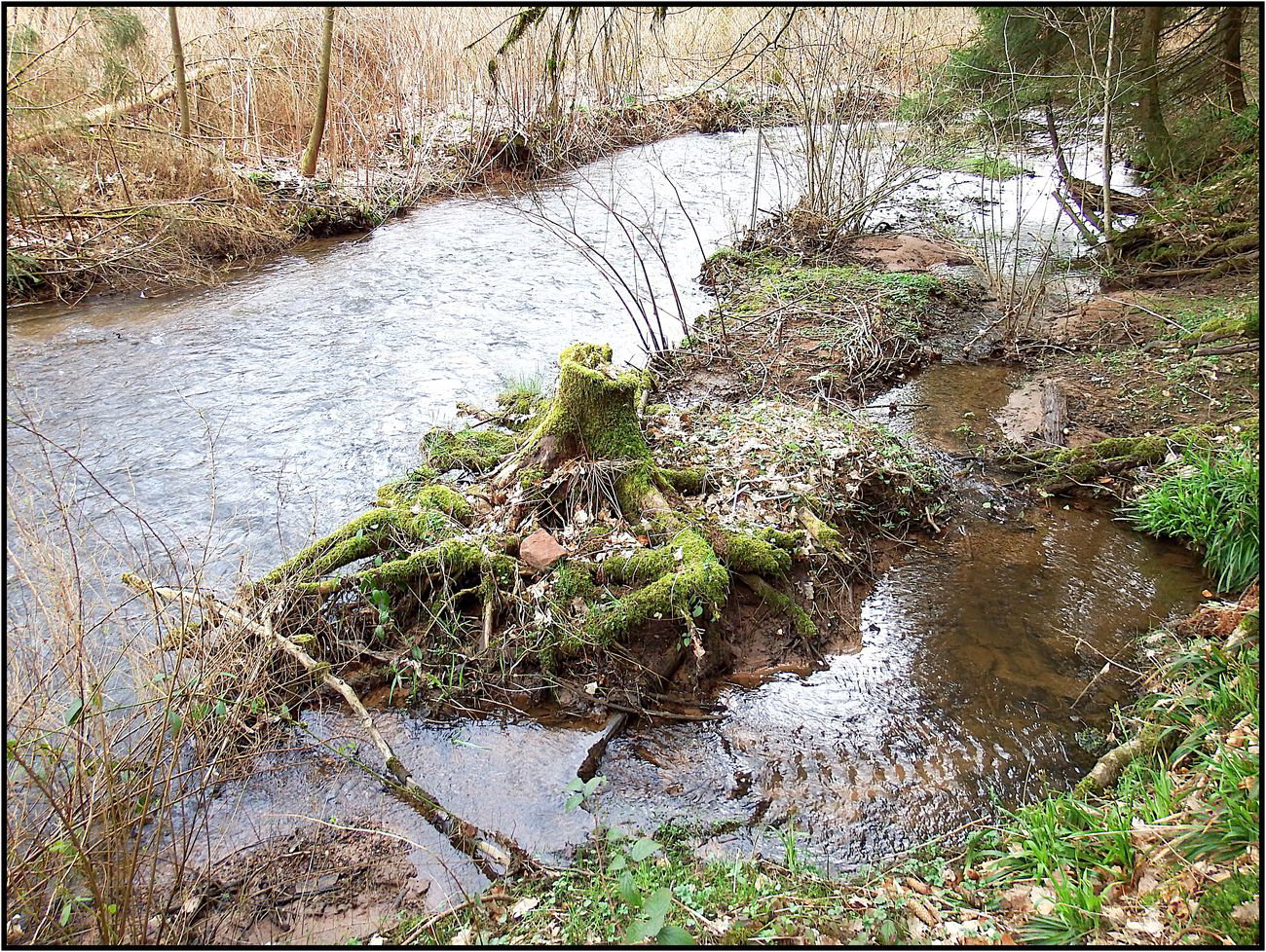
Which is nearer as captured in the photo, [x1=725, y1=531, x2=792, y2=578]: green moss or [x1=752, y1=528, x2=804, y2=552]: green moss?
[x1=725, y1=531, x2=792, y2=578]: green moss

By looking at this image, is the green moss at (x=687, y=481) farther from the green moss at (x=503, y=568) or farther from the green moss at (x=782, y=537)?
the green moss at (x=503, y=568)

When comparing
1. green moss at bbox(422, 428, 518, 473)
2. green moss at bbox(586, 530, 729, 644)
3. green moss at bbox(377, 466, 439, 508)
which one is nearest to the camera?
green moss at bbox(586, 530, 729, 644)


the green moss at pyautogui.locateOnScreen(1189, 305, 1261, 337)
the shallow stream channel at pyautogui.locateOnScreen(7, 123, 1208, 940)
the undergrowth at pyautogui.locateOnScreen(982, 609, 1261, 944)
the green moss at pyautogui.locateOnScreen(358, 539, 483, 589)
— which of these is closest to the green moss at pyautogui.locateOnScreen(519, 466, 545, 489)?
the green moss at pyautogui.locateOnScreen(358, 539, 483, 589)

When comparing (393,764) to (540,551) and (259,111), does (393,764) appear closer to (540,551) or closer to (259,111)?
(540,551)

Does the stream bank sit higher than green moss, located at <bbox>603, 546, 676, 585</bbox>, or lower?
lower

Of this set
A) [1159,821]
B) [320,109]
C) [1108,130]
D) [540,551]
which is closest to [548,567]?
[540,551]

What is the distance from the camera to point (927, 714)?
13.1ft

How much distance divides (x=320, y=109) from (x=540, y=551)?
10168 mm

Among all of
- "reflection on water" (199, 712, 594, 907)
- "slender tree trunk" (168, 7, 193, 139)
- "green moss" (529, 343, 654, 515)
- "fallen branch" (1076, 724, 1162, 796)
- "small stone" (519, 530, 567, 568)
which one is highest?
"slender tree trunk" (168, 7, 193, 139)

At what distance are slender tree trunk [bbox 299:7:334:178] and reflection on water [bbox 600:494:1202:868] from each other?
36.0ft

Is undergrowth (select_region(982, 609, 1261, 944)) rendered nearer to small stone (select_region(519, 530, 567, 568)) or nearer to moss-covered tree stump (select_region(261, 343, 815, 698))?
moss-covered tree stump (select_region(261, 343, 815, 698))

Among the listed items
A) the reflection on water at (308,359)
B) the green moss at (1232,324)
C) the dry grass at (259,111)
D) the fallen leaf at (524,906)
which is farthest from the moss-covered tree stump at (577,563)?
the green moss at (1232,324)

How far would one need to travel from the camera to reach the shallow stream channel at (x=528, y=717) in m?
3.55

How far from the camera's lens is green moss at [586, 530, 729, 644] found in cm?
419
